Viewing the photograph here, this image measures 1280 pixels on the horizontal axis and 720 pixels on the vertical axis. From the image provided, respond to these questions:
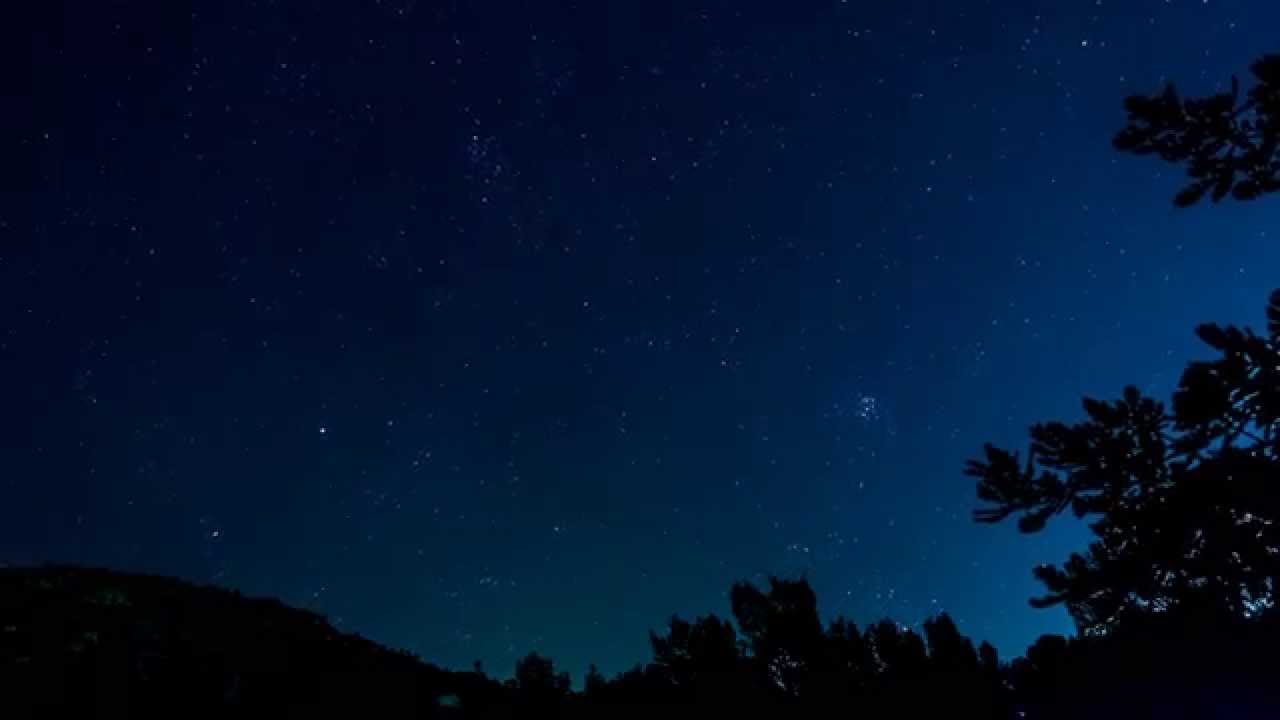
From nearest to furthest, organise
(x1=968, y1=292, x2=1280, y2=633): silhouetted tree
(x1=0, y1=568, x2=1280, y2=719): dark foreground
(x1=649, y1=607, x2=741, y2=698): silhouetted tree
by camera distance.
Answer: (x1=968, y1=292, x2=1280, y2=633): silhouetted tree < (x1=0, y1=568, x2=1280, y2=719): dark foreground < (x1=649, y1=607, x2=741, y2=698): silhouetted tree

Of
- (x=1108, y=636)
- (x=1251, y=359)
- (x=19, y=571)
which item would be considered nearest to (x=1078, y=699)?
(x=1108, y=636)

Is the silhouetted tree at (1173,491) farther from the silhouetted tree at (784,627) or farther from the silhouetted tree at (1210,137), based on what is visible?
the silhouetted tree at (784,627)

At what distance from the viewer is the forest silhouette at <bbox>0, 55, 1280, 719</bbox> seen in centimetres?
451

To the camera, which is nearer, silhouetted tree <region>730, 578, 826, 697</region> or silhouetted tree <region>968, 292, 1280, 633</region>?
silhouetted tree <region>968, 292, 1280, 633</region>

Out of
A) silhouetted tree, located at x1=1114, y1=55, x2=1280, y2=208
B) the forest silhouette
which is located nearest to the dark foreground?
the forest silhouette

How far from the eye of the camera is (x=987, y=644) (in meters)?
21.7

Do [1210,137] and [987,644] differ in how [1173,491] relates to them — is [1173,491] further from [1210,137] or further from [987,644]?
[987,644]

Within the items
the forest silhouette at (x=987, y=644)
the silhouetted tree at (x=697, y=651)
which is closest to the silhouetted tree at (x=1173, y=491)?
the forest silhouette at (x=987, y=644)

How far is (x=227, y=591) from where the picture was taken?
63.2ft

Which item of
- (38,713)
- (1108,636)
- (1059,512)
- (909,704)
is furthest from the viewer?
(909,704)

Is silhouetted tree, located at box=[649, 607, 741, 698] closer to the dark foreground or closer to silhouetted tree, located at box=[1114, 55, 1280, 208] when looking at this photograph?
the dark foreground

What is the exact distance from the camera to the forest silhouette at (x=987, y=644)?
4.51 meters

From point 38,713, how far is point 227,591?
8.17 m

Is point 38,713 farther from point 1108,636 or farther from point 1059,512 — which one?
point 1108,636
